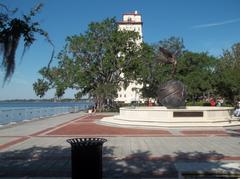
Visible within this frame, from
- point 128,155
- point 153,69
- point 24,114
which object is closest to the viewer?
point 128,155

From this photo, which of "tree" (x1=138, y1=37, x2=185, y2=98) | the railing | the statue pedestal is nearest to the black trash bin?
the statue pedestal

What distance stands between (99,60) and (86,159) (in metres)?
42.0

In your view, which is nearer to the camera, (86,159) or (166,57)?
(86,159)

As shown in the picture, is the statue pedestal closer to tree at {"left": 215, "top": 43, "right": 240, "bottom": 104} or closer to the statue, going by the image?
the statue

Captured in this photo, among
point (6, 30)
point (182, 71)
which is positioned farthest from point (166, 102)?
point (182, 71)

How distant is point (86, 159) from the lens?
6.17 m

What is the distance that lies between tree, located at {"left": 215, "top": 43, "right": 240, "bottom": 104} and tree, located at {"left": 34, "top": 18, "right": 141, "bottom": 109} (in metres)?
12.5

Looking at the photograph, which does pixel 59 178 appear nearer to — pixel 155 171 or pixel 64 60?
pixel 155 171

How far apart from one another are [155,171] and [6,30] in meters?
5.26

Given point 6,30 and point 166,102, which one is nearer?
point 6,30

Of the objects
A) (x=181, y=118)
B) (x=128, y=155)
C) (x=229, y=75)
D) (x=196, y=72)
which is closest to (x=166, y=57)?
(x=181, y=118)

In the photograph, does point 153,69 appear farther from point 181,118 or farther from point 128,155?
point 128,155

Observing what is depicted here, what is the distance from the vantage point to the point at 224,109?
22.6 m

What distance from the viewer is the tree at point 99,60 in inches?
1811
